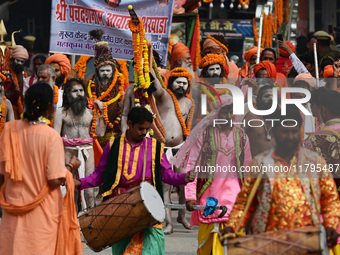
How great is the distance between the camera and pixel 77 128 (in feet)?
40.3

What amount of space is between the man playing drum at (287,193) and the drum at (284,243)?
15 cm

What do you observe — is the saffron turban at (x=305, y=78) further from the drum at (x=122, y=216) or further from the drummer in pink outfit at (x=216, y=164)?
the drum at (x=122, y=216)

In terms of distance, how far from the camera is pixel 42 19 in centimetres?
3155

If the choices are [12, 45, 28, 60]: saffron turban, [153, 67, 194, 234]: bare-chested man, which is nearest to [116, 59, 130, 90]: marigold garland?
[12, 45, 28, 60]: saffron turban

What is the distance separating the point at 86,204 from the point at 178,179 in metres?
3.96

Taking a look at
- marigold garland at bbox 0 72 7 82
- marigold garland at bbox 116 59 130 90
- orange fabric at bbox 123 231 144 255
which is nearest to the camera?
orange fabric at bbox 123 231 144 255

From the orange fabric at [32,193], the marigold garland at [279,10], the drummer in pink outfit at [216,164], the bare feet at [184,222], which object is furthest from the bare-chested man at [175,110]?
the marigold garland at [279,10]

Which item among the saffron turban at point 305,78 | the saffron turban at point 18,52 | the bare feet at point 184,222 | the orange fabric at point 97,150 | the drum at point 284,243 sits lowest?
the bare feet at point 184,222

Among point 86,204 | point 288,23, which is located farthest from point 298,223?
point 288,23

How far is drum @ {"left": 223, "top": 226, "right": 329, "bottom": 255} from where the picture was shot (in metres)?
6.21

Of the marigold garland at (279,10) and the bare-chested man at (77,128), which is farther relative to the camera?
the marigold garland at (279,10)

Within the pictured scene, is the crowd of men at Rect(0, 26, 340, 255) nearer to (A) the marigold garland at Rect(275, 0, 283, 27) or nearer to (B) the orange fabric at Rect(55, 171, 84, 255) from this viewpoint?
(B) the orange fabric at Rect(55, 171, 84, 255)

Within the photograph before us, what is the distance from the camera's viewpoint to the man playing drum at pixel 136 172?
830cm

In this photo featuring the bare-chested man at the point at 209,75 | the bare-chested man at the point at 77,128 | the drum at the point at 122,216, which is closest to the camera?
the drum at the point at 122,216
